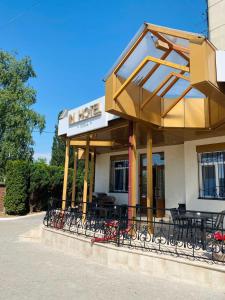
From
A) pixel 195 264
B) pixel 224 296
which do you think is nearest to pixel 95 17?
pixel 195 264

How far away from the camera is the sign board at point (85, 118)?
26.5 feet

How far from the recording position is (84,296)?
4320mm

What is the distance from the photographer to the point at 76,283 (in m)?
4.93

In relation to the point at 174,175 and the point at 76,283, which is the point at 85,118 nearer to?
the point at 174,175

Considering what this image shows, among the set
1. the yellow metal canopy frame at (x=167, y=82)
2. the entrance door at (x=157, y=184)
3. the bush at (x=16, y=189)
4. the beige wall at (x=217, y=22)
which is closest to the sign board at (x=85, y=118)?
the yellow metal canopy frame at (x=167, y=82)

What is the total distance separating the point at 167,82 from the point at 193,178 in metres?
3.84

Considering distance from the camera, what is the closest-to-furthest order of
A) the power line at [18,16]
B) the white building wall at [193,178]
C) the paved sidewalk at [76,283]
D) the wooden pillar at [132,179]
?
the paved sidewalk at [76,283]
the wooden pillar at [132,179]
the white building wall at [193,178]
the power line at [18,16]

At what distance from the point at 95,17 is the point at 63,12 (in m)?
0.93

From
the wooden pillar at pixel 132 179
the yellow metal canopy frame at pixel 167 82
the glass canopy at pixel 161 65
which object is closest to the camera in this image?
the yellow metal canopy frame at pixel 167 82

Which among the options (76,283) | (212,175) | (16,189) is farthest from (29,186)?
(76,283)

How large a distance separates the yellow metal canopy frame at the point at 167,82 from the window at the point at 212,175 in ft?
6.53

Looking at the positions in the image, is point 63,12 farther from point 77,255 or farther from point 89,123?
point 77,255

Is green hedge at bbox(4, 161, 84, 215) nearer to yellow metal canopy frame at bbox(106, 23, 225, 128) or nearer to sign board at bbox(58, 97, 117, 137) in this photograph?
sign board at bbox(58, 97, 117, 137)

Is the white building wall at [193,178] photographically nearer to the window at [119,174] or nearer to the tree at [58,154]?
the window at [119,174]
